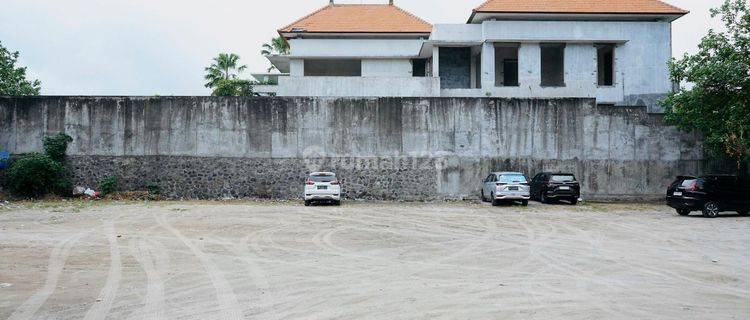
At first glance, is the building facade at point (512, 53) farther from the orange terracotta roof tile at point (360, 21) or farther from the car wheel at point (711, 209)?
the car wheel at point (711, 209)

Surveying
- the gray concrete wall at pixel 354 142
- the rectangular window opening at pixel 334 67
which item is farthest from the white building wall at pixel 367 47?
the gray concrete wall at pixel 354 142

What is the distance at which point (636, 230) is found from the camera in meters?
15.3

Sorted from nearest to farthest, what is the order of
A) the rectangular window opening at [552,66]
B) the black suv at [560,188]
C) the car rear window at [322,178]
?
the car rear window at [322,178], the black suv at [560,188], the rectangular window opening at [552,66]

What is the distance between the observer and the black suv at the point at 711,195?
19156 millimetres

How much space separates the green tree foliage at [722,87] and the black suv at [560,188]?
544 centimetres

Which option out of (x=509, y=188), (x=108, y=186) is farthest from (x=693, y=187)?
(x=108, y=186)

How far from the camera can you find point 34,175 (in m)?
24.5

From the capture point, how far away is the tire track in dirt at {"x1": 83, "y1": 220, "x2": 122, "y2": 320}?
644cm

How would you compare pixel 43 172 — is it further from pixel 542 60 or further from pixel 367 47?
pixel 542 60

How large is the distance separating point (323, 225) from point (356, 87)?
15688 mm

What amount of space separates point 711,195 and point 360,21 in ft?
78.4

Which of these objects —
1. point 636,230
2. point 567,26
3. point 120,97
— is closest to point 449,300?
point 636,230

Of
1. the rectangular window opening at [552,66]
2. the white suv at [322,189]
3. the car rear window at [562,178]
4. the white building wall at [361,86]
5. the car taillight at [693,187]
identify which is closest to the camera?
the car taillight at [693,187]

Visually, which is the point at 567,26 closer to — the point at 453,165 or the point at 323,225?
the point at 453,165
